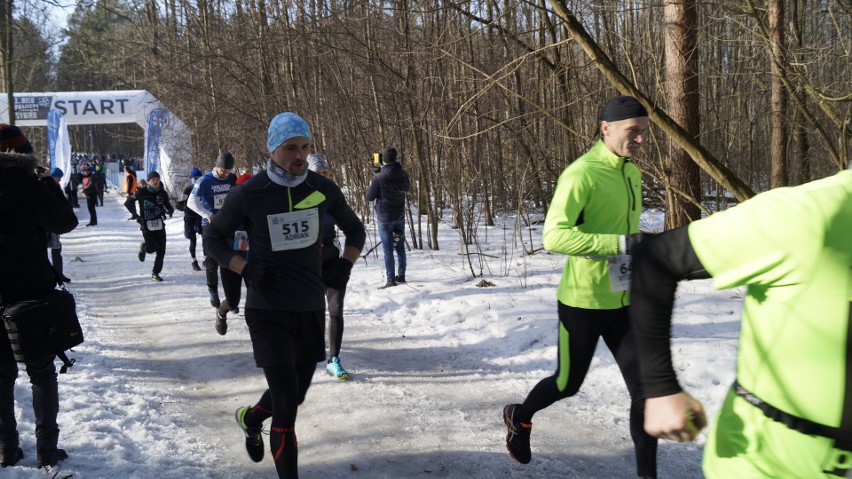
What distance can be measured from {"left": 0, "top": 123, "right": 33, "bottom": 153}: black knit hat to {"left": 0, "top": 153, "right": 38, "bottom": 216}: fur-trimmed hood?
14 centimetres

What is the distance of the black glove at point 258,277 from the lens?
12.2 ft

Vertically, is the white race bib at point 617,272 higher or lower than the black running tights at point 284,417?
higher

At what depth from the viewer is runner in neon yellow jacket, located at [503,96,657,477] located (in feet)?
11.8

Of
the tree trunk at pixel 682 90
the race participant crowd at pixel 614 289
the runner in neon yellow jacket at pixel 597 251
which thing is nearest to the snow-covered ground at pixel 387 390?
the race participant crowd at pixel 614 289

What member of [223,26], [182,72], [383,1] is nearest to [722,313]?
[383,1]

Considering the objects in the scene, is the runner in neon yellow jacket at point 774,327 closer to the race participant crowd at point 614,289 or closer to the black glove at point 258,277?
the race participant crowd at point 614,289

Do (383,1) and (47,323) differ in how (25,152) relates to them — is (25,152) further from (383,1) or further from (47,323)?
(383,1)

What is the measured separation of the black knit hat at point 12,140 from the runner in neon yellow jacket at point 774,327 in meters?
3.81

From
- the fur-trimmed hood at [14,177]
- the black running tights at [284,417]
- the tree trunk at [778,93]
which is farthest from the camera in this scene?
the tree trunk at [778,93]

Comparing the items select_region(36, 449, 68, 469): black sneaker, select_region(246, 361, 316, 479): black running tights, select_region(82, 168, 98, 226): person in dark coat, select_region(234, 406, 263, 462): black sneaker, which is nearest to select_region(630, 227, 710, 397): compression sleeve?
select_region(246, 361, 316, 479): black running tights

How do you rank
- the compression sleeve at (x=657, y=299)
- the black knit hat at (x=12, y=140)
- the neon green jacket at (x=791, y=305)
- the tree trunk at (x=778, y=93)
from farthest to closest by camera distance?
the tree trunk at (x=778, y=93)
the black knit hat at (x=12, y=140)
the compression sleeve at (x=657, y=299)
the neon green jacket at (x=791, y=305)

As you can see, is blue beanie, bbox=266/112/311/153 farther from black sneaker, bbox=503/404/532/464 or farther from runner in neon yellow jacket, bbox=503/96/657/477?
black sneaker, bbox=503/404/532/464

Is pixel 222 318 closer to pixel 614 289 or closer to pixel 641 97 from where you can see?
pixel 641 97

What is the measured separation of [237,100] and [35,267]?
12774 millimetres
